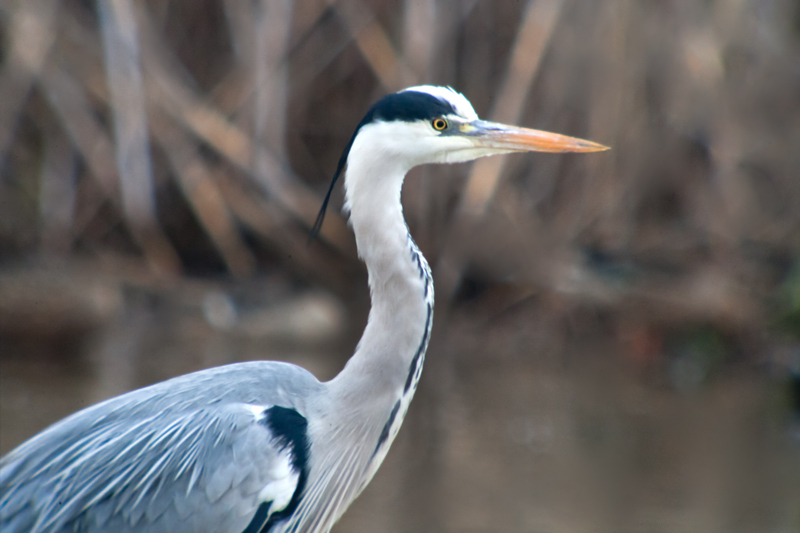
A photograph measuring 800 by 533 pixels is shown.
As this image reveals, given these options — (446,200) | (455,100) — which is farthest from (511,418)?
(455,100)

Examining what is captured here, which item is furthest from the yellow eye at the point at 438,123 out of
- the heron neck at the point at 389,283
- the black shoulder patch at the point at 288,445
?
the black shoulder patch at the point at 288,445

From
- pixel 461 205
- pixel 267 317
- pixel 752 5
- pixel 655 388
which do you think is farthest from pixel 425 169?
pixel 752 5

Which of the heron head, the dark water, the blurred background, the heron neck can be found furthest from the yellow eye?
the blurred background

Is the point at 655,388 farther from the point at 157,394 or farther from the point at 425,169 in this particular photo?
the point at 157,394

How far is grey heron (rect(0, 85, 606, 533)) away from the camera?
2.65 metres

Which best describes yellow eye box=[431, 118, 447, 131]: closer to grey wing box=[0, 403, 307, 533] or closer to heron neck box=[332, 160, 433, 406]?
heron neck box=[332, 160, 433, 406]

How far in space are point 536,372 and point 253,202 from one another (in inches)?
107

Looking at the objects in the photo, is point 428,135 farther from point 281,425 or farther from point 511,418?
point 511,418

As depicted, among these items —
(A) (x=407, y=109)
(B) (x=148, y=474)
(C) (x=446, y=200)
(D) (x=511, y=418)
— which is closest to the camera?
(B) (x=148, y=474)

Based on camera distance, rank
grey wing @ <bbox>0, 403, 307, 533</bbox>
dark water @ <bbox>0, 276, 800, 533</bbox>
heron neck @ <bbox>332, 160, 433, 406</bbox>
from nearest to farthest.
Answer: grey wing @ <bbox>0, 403, 307, 533</bbox> → heron neck @ <bbox>332, 160, 433, 406</bbox> → dark water @ <bbox>0, 276, 800, 533</bbox>

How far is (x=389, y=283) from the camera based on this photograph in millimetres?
2811

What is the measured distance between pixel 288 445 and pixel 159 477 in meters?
0.38

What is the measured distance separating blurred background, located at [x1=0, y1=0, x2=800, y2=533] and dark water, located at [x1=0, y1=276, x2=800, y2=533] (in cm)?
4

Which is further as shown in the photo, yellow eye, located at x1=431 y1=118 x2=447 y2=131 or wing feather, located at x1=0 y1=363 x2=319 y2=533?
yellow eye, located at x1=431 y1=118 x2=447 y2=131
